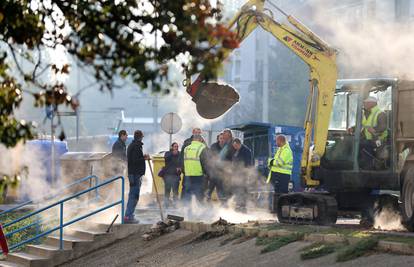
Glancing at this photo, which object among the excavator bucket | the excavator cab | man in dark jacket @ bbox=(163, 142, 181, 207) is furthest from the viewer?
man in dark jacket @ bbox=(163, 142, 181, 207)

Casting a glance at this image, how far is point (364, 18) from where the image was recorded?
51.8m

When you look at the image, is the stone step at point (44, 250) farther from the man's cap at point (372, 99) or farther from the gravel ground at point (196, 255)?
the man's cap at point (372, 99)

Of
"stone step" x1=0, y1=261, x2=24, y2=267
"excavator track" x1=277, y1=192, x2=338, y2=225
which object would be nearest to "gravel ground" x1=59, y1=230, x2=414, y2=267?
"stone step" x1=0, y1=261, x2=24, y2=267

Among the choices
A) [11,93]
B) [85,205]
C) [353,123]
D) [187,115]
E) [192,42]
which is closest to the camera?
[192,42]

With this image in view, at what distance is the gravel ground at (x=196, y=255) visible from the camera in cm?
1355

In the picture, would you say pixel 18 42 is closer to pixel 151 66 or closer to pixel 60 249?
pixel 151 66

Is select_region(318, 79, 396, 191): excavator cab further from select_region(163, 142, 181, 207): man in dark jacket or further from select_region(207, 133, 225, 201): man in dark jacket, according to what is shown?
select_region(163, 142, 181, 207): man in dark jacket

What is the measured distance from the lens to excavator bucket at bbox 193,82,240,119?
18906 mm

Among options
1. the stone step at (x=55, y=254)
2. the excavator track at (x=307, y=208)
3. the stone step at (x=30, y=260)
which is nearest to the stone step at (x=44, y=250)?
the stone step at (x=55, y=254)

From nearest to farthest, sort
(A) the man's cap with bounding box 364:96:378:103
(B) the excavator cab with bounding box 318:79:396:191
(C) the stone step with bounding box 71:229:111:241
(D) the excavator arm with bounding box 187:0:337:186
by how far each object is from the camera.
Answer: (B) the excavator cab with bounding box 318:79:396:191 < (A) the man's cap with bounding box 364:96:378:103 < (D) the excavator arm with bounding box 187:0:337:186 < (C) the stone step with bounding box 71:229:111:241

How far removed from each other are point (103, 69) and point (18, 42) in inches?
38.6

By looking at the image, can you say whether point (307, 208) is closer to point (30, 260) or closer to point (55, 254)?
point (55, 254)

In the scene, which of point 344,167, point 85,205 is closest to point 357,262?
point 344,167

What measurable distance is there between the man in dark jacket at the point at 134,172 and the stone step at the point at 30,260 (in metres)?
1.88
